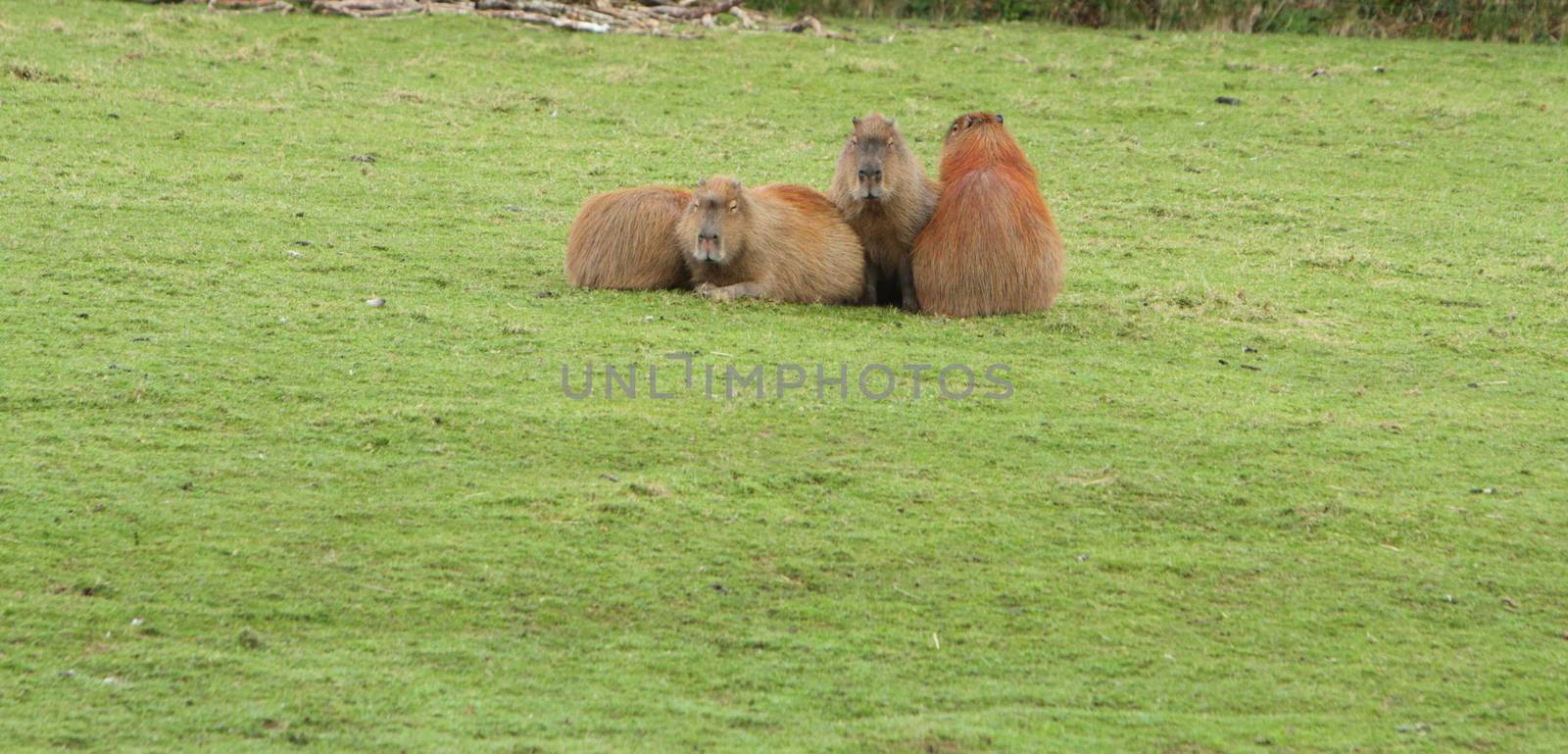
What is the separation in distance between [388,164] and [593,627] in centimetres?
598

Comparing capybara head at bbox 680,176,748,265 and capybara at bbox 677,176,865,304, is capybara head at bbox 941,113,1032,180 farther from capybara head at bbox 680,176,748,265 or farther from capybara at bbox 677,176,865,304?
capybara head at bbox 680,176,748,265

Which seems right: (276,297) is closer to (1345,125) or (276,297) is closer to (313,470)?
(313,470)

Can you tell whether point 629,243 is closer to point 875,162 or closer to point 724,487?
point 875,162

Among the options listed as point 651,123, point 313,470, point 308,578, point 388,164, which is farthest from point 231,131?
point 308,578

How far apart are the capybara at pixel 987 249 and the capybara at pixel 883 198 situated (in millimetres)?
76

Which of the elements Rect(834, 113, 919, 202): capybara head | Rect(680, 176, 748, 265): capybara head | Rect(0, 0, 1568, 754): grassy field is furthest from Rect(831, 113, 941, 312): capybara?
Rect(680, 176, 748, 265): capybara head

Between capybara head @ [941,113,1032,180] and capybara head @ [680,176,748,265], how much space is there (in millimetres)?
1088

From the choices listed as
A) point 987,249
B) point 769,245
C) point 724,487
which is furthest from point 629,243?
point 724,487

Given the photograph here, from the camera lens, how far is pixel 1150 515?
5090mm

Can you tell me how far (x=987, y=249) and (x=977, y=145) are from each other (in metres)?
0.63

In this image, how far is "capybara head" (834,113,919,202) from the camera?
7246 mm

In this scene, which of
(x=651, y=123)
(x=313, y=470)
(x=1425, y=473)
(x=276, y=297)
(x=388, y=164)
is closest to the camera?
(x=313, y=470)

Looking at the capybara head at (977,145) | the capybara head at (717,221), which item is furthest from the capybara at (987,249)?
the capybara head at (717,221)

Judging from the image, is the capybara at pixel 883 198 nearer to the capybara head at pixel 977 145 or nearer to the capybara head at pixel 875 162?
the capybara head at pixel 875 162
